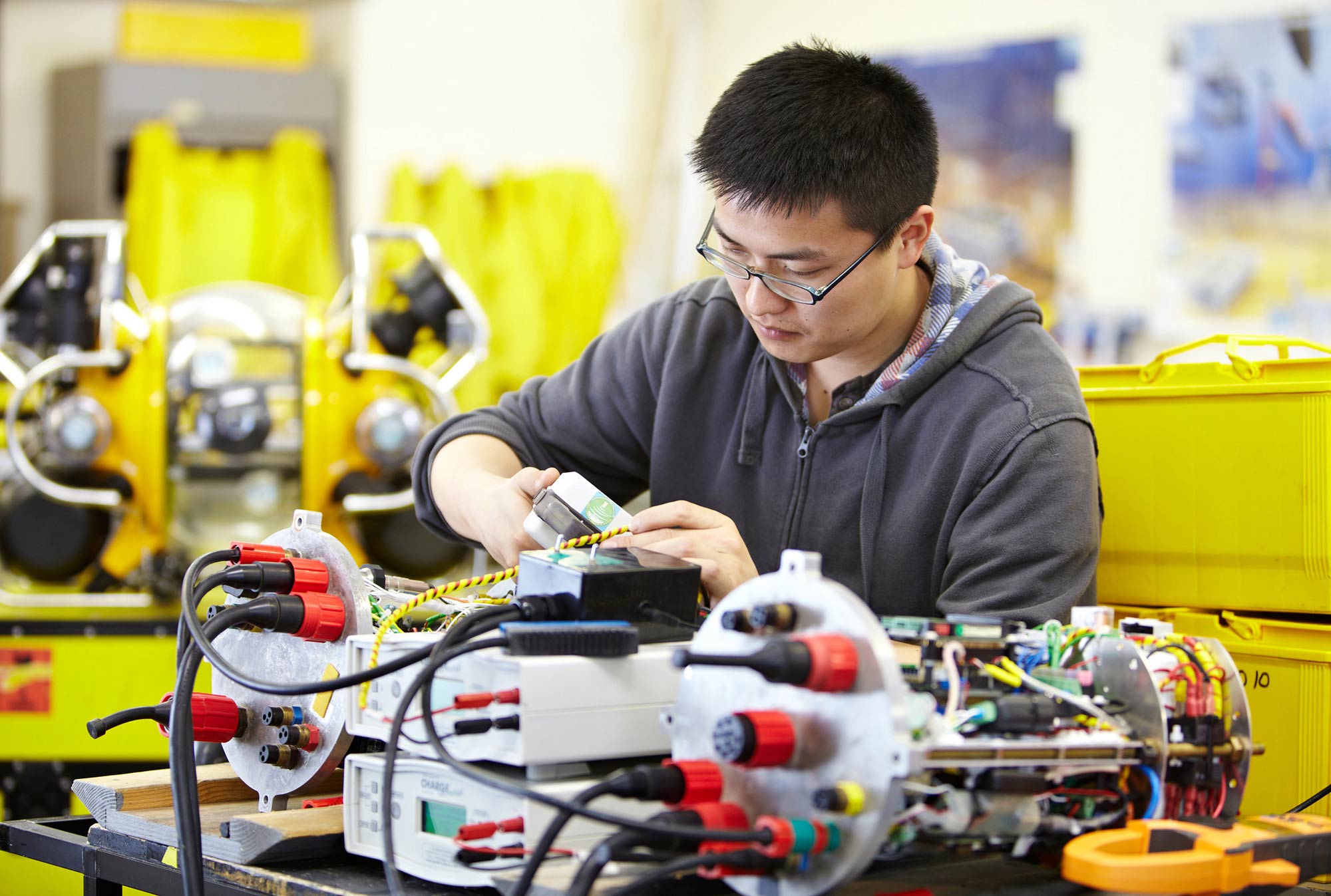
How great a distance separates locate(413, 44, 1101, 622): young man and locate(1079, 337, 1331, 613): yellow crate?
0.16 meters

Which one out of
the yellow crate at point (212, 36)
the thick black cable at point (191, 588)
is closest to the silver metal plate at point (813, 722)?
the thick black cable at point (191, 588)

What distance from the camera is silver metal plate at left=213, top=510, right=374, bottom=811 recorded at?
3.28 ft

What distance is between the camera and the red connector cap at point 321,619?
99 centimetres

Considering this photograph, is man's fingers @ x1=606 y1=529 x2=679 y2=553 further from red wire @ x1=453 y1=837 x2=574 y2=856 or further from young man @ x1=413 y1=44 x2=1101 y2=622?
red wire @ x1=453 y1=837 x2=574 y2=856

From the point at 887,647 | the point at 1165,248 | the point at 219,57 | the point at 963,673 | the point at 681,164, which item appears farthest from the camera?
the point at 681,164

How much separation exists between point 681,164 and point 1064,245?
4.58 feet

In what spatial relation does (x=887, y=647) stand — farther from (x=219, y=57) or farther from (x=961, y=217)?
(x=219, y=57)

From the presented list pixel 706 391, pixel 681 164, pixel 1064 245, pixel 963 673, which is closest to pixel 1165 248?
pixel 1064 245

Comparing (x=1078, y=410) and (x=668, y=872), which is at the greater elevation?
(x=1078, y=410)

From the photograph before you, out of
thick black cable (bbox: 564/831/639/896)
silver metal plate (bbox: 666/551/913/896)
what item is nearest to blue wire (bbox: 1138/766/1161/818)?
silver metal plate (bbox: 666/551/913/896)

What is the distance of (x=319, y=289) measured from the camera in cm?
430

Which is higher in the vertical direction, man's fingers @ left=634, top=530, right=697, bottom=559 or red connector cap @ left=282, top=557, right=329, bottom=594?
man's fingers @ left=634, top=530, right=697, bottom=559

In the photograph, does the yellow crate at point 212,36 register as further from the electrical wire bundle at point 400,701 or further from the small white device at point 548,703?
the small white device at point 548,703

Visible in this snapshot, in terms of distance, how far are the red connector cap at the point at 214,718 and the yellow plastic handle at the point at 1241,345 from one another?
99 centimetres
